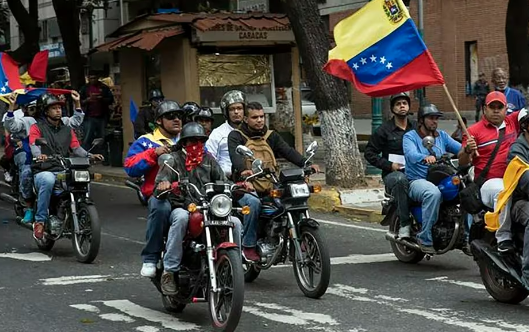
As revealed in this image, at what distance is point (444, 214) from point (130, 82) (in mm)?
13908

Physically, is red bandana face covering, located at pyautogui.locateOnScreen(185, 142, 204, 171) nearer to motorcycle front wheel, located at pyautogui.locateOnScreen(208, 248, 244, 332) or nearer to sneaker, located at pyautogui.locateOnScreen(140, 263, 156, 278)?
sneaker, located at pyautogui.locateOnScreen(140, 263, 156, 278)

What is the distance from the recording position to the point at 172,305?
8188mm

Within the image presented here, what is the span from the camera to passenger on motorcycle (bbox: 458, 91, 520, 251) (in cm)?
879

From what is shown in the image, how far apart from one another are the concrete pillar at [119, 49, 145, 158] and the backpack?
13022 mm

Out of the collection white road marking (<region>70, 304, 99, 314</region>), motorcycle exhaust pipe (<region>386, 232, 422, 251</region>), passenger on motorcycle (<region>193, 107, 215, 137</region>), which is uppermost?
passenger on motorcycle (<region>193, 107, 215, 137</region>)

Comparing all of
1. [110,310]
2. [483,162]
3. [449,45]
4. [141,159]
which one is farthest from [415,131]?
[449,45]

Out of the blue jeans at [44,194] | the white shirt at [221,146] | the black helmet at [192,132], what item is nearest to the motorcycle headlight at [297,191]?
the black helmet at [192,132]

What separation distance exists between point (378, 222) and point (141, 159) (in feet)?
19.8

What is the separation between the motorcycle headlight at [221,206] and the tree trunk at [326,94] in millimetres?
8674

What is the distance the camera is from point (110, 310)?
27.2 feet

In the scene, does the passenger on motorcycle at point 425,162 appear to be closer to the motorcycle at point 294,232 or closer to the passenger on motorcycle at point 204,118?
the motorcycle at point 294,232

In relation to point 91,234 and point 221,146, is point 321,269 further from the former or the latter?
point 91,234

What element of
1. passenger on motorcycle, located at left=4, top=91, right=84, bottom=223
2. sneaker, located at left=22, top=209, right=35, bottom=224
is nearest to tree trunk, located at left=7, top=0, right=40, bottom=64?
passenger on motorcycle, located at left=4, top=91, right=84, bottom=223

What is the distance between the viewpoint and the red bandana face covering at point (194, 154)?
26.1 feet
